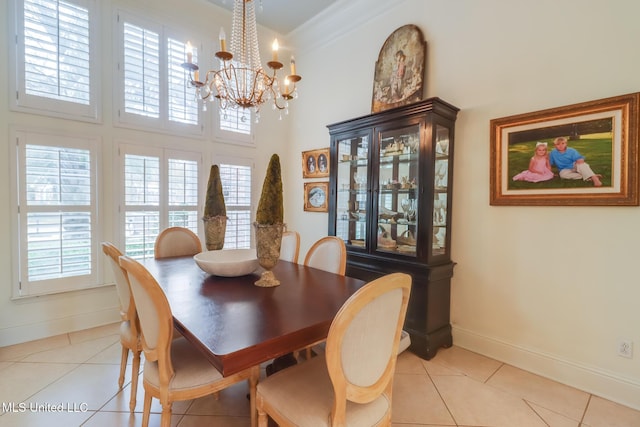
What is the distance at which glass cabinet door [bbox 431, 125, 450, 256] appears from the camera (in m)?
2.51

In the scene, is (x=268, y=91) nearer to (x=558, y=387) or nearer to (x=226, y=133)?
(x=226, y=133)

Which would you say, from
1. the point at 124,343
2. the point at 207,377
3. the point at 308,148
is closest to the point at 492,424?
the point at 207,377

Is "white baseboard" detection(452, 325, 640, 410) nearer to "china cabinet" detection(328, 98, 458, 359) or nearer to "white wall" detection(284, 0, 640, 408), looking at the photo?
"white wall" detection(284, 0, 640, 408)

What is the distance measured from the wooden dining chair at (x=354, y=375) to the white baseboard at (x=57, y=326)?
2.60m

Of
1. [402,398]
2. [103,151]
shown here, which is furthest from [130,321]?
[103,151]

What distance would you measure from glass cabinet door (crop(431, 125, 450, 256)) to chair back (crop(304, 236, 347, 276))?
2.70 ft

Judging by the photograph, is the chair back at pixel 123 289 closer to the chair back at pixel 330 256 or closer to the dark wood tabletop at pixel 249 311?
the dark wood tabletop at pixel 249 311

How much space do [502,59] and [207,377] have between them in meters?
2.98

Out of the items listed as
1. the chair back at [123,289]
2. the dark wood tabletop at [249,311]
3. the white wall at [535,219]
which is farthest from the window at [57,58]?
the white wall at [535,219]

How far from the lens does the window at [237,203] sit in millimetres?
3818

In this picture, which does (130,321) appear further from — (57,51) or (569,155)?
(569,155)

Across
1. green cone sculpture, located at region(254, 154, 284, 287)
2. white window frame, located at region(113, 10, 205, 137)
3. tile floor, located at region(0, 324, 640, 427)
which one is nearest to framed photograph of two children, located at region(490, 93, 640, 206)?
tile floor, located at region(0, 324, 640, 427)

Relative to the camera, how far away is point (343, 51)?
362cm

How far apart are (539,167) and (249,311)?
2.27 m
